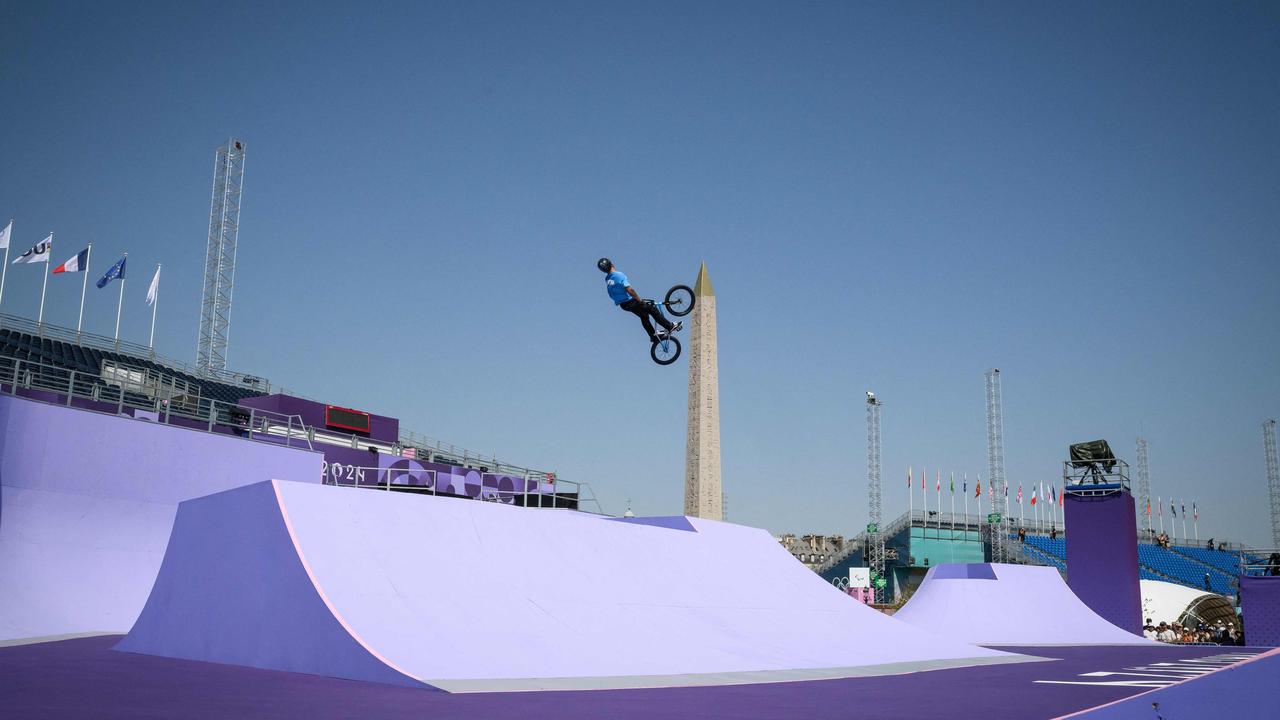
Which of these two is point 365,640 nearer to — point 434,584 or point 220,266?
point 434,584

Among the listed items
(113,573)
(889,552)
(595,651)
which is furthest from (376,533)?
(889,552)

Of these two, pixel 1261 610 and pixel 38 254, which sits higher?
pixel 38 254

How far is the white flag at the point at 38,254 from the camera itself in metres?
39.7

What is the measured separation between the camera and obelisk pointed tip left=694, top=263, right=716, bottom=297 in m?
39.5

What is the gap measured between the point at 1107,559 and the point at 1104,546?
1.82 ft

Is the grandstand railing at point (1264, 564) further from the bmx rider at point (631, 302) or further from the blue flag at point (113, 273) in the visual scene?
the blue flag at point (113, 273)

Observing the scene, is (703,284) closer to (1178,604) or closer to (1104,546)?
(1104,546)

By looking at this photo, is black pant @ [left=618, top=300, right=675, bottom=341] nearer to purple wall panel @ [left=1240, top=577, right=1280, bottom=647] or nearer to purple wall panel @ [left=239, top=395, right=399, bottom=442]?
purple wall panel @ [left=239, top=395, right=399, bottom=442]

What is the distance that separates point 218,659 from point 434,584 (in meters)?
3.62

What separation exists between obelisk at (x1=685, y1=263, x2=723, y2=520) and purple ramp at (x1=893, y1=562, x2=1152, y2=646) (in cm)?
886

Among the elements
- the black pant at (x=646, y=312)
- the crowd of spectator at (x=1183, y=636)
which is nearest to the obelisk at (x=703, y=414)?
the black pant at (x=646, y=312)

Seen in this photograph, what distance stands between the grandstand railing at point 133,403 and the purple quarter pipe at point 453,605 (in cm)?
1038

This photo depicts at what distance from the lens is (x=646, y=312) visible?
61.5ft

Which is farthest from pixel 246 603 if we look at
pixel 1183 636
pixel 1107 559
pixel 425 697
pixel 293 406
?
pixel 1183 636
